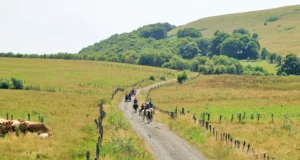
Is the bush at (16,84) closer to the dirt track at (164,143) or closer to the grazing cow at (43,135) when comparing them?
the dirt track at (164,143)

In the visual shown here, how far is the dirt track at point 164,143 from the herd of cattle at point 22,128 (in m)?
7.68

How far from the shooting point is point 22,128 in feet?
88.4

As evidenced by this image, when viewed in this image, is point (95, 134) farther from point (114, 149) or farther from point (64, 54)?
point (64, 54)

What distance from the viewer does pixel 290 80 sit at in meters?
104

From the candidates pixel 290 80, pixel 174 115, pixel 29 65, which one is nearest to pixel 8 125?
pixel 174 115

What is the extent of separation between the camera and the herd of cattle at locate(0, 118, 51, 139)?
26203 mm

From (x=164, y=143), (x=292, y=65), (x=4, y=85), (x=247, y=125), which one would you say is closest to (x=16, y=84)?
(x=4, y=85)

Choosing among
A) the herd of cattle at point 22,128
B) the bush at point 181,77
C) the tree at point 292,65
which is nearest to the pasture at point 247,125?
the herd of cattle at point 22,128

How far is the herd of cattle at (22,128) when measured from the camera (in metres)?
26.2

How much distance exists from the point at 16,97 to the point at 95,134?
37.5m

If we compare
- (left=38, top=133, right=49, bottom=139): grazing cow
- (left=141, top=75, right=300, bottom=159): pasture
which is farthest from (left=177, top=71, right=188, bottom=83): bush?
(left=38, top=133, right=49, bottom=139): grazing cow

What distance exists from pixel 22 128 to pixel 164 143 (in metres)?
10.6

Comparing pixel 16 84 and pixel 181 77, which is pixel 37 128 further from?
pixel 181 77

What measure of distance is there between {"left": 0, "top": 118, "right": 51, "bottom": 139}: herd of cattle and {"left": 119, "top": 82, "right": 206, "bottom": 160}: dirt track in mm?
7683
